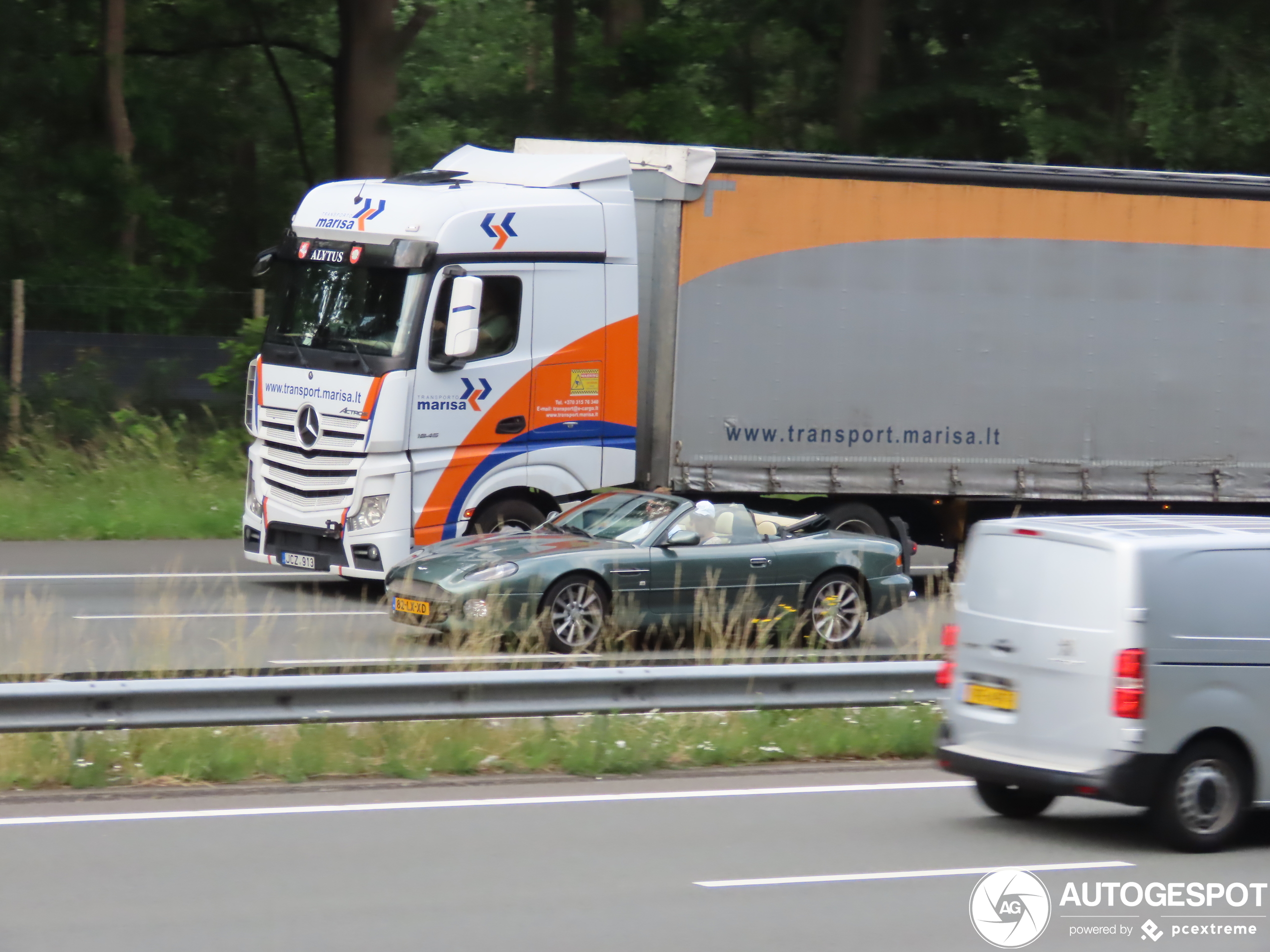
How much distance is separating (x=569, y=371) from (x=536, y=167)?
196 centimetres

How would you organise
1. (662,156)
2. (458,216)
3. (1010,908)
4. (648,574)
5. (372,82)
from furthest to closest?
(372,82)
(662,156)
(458,216)
(648,574)
(1010,908)

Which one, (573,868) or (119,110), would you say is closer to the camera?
(573,868)

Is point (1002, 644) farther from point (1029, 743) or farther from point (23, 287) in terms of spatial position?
point (23, 287)

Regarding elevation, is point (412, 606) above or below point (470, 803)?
above

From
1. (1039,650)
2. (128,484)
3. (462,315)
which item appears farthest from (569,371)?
(1039,650)

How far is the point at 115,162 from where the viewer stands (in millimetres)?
31109

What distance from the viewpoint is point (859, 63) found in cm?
3008

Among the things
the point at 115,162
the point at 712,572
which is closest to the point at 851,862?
the point at 712,572

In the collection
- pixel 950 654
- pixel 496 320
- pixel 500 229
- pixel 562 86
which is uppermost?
pixel 562 86

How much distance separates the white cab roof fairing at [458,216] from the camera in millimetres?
15234

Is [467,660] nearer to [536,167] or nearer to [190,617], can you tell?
[190,617]

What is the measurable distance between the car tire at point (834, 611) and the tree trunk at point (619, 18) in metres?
17.3

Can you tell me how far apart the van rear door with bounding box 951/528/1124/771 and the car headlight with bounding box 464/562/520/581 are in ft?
15.5

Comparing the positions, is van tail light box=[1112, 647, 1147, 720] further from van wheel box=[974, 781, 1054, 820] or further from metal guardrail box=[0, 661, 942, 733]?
metal guardrail box=[0, 661, 942, 733]
